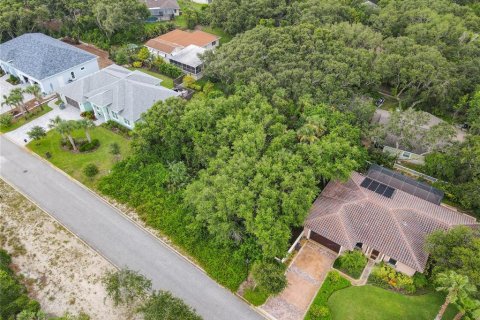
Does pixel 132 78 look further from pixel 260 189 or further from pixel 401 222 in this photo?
pixel 401 222

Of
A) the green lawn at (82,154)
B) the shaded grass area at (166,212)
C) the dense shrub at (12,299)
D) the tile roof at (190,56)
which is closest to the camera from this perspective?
the dense shrub at (12,299)

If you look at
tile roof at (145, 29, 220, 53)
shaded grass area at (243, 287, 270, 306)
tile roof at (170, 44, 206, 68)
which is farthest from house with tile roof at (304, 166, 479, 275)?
tile roof at (145, 29, 220, 53)

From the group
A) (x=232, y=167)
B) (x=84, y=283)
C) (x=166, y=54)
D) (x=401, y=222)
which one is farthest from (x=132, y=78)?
(x=401, y=222)

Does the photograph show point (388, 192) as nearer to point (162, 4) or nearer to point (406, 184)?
point (406, 184)

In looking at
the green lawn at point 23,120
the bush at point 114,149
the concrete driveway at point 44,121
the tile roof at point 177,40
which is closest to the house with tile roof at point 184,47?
the tile roof at point 177,40

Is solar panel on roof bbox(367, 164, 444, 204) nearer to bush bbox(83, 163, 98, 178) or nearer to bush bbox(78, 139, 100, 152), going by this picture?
bush bbox(83, 163, 98, 178)

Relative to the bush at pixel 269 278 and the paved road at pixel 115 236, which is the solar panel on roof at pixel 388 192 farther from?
the paved road at pixel 115 236
